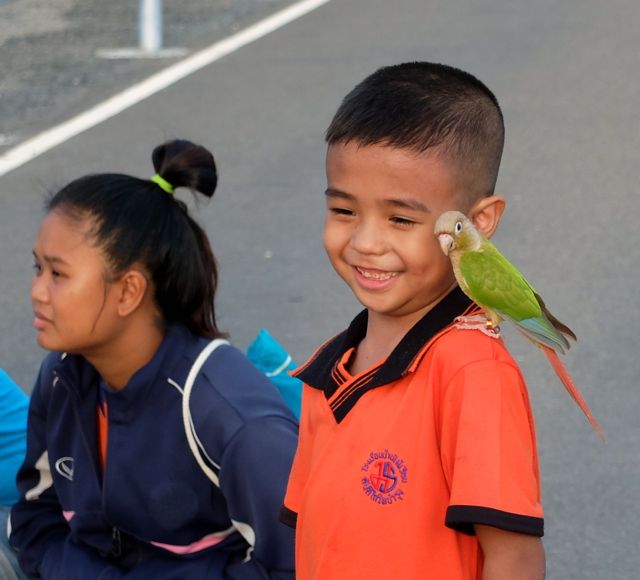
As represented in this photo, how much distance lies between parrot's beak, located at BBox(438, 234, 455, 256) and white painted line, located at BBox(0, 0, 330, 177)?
5798 mm

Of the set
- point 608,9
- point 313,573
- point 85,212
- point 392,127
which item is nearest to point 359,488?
point 313,573

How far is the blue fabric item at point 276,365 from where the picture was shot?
3.53m

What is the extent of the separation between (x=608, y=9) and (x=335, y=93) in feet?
10.9

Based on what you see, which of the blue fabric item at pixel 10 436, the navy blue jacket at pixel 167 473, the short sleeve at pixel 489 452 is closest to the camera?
A: the short sleeve at pixel 489 452

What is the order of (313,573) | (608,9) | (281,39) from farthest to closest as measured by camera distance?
(608,9) < (281,39) < (313,573)

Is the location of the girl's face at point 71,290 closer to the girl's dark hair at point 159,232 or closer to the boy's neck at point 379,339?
the girl's dark hair at point 159,232

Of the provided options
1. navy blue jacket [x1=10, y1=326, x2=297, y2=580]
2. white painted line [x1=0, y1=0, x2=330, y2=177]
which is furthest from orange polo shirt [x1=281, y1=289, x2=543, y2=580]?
white painted line [x1=0, y1=0, x2=330, y2=177]

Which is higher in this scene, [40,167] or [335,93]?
[335,93]

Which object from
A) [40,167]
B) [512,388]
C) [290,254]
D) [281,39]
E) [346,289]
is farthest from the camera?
[281,39]

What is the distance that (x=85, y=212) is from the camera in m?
3.05

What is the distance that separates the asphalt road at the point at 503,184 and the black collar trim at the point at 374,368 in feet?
6.32

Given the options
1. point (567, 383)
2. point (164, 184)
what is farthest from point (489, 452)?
point (164, 184)

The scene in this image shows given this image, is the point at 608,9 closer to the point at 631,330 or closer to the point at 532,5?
the point at 532,5

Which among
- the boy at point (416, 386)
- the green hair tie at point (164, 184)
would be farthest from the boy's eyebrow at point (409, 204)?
the green hair tie at point (164, 184)
